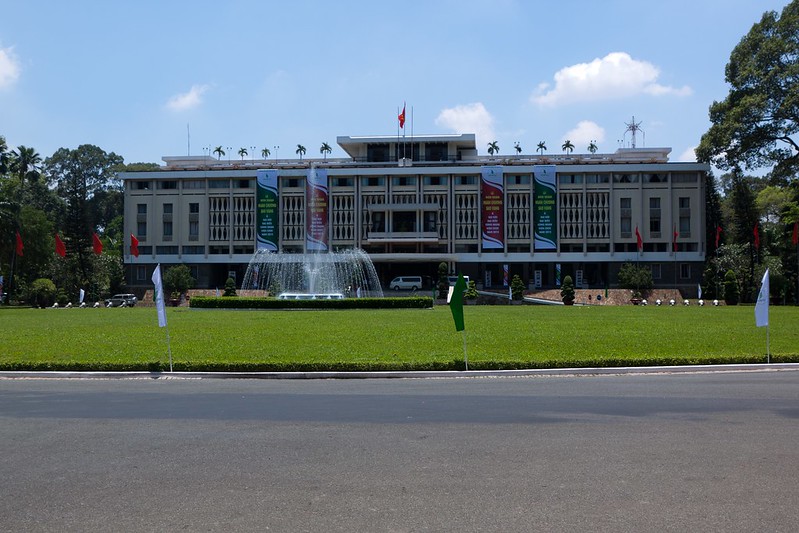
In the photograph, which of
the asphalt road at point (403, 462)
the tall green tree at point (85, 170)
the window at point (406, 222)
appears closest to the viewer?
the asphalt road at point (403, 462)

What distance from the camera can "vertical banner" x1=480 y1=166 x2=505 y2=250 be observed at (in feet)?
270

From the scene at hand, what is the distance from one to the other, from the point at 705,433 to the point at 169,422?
23.9ft

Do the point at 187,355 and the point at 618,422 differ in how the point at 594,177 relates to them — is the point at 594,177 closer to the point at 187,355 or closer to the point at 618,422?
the point at 187,355

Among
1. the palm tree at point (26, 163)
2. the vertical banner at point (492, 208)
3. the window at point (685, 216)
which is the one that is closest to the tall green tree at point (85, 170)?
the palm tree at point (26, 163)

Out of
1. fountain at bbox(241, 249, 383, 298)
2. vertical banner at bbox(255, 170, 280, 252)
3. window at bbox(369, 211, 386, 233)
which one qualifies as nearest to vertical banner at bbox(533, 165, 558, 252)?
window at bbox(369, 211, 386, 233)

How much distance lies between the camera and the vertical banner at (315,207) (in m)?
83.9

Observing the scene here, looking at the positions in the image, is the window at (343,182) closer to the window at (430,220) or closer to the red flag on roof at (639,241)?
the window at (430,220)

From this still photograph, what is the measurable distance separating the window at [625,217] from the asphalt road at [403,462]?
71.9 metres

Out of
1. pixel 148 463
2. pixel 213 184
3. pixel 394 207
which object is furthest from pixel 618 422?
pixel 213 184

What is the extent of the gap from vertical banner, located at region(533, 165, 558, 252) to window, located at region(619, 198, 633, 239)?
738 centimetres

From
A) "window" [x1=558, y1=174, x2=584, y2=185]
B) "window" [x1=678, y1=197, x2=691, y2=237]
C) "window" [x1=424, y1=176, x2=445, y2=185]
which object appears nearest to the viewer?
"window" [x1=678, y1=197, x2=691, y2=237]

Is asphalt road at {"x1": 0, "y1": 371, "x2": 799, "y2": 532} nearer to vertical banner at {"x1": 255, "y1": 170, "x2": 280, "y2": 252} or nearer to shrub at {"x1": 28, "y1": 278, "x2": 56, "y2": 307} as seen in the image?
shrub at {"x1": 28, "y1": 278, "x2": 56, "y2": 307}

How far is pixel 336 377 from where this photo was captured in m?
16.5

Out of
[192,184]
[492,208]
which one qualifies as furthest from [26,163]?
[492,208]
